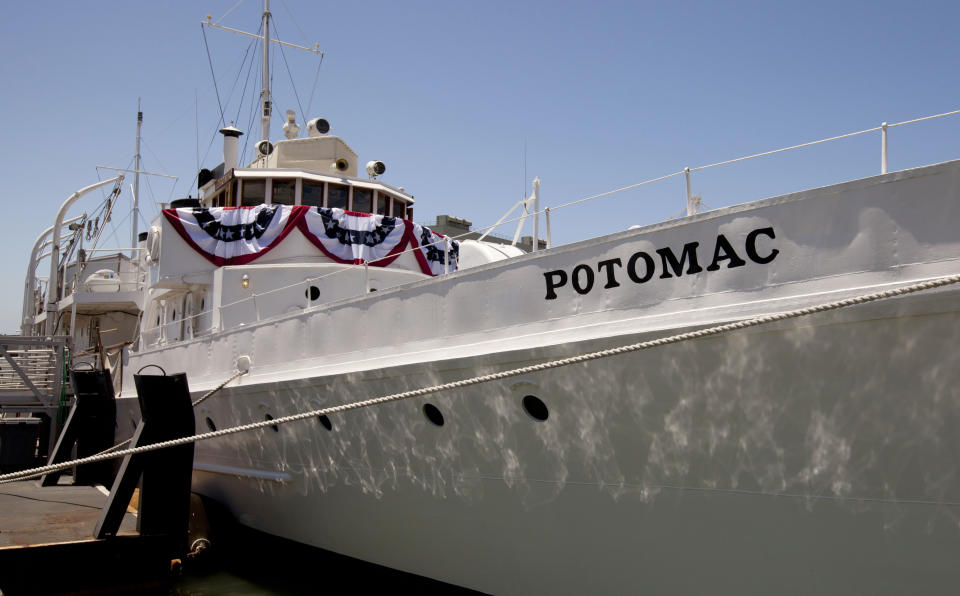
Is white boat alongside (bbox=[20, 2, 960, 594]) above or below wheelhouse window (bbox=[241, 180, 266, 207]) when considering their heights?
below

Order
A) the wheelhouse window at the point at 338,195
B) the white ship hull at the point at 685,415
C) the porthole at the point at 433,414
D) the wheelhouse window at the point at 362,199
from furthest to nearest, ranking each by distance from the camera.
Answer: the wheelhouse window at the point at 362,199
the wheelhouse window at the point at 338,195
the porthole at the point at 433,414
the white ship hull at the point at 685,415

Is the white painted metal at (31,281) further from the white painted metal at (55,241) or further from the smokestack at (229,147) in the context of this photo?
the smokestack at (229,147)

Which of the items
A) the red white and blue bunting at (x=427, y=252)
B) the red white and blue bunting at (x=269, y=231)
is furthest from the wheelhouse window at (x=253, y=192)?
the red white and blue bunting at (x=427, y=252)

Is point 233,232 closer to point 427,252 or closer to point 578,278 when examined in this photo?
point 427,252

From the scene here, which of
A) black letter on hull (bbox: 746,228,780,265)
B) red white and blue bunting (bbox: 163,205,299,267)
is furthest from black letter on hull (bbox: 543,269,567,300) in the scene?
red white and blue bunting (bbox: 163,205,299,267)

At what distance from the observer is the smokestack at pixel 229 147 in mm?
14719

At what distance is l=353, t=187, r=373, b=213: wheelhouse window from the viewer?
12266 mm

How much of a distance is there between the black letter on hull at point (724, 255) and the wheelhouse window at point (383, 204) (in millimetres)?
8286

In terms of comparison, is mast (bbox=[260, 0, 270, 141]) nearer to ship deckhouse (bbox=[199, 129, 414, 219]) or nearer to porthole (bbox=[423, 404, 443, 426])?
ship deckhouse (bbox=[199, 129, 414, 219])

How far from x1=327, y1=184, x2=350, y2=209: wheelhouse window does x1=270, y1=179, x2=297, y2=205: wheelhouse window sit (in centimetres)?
59

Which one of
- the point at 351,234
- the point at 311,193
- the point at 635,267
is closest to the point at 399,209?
the point at 311,193

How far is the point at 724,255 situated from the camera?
494cm

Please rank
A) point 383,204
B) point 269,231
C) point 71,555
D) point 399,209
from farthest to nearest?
point 399,209, point 383,204, point 269,231, point 71,555

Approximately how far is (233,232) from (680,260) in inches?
312
